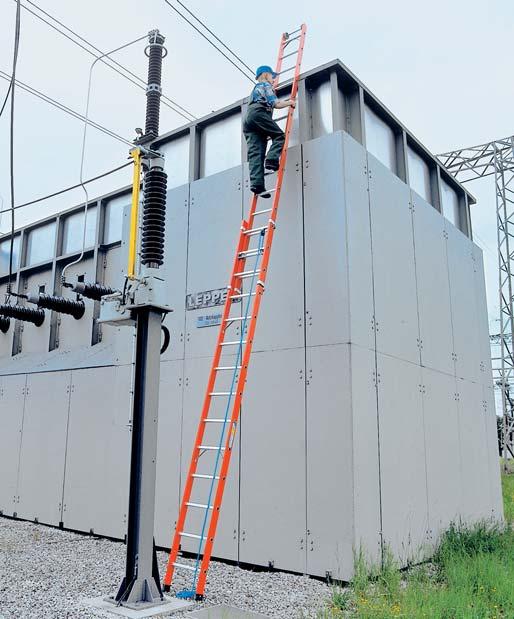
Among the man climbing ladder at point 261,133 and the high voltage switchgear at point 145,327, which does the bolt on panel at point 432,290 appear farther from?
the high voltage switchgear at point 145,327

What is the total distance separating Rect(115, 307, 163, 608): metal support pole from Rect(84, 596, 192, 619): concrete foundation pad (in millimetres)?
57

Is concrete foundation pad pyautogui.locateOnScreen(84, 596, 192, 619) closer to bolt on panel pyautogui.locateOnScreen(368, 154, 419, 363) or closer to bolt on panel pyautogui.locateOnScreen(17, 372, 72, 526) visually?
bolt on panel pyautogui.locateOnScreen(368, 154, 419, 363)

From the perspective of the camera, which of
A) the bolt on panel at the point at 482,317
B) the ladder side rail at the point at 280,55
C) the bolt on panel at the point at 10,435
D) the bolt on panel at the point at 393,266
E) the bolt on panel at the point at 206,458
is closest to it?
the bolt on panel at the point at 206,458

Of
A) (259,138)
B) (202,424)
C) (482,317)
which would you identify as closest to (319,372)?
(202,424)

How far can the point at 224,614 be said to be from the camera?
369cm

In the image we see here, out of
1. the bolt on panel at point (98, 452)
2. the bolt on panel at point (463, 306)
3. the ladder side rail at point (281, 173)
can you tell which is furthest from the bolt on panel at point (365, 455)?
the bolt on panel at point (98, 452)

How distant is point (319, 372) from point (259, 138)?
222 centimetres

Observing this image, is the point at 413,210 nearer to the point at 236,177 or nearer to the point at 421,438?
the point at 236,177

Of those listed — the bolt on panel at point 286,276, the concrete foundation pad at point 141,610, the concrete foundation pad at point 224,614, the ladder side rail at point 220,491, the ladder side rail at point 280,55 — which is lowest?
the concrete foundation pad at point 224,614

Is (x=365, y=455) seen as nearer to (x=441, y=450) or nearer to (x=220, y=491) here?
(x=220, y=491)

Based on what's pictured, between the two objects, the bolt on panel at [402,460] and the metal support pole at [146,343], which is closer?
the metal support pole at [146,343]

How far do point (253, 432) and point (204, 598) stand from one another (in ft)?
5.20

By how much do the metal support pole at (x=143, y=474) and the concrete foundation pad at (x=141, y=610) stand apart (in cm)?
6

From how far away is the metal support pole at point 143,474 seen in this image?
3.81m
